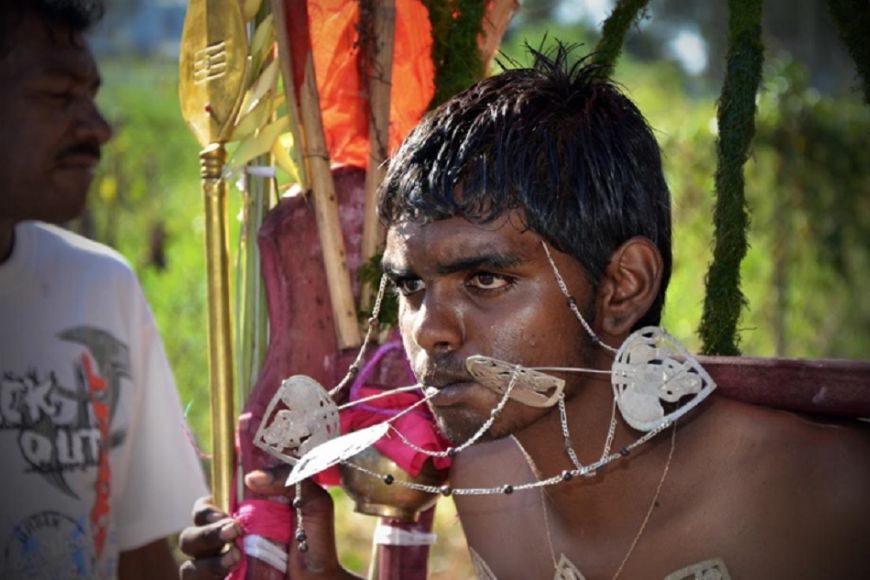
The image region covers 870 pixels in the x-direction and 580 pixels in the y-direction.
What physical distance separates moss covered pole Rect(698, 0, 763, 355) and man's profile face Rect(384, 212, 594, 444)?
0.45 meters

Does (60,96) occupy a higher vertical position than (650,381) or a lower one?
higher

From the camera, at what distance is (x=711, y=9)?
12.5 m

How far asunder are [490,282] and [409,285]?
0.55 feet

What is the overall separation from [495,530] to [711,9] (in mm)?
10667

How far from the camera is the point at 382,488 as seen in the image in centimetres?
251

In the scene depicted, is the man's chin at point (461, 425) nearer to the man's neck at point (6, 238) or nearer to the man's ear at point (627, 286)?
the man's ear at point (627, 286)

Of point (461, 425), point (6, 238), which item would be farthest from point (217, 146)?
point (461, 425)

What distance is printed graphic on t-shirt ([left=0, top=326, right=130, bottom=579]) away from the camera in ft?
8.39

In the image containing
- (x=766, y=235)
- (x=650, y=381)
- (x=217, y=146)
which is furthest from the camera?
(x=766, y=235)

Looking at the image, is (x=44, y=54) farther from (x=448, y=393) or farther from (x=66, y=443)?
(x=448, y=393)

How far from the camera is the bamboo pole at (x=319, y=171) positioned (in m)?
2.66

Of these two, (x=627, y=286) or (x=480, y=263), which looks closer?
(x=480, y=263)

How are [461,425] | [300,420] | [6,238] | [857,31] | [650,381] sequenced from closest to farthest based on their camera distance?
[650,381], [461,425], [300,420], [857,31], [6,238]

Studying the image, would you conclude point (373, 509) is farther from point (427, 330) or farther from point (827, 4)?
point (827, 4)
